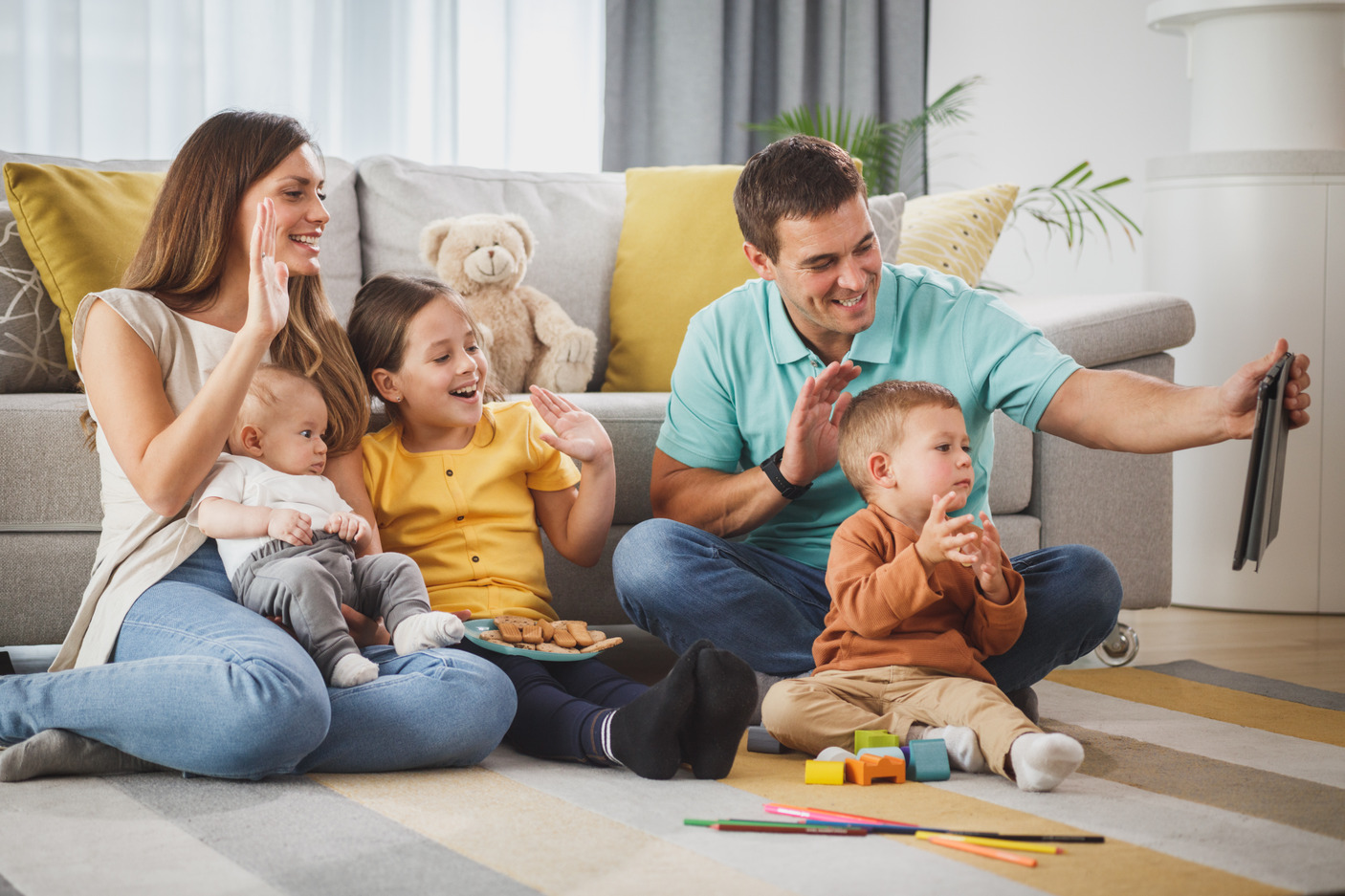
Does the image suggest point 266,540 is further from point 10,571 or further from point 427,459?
point 10,571

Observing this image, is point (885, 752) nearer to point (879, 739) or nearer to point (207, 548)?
point (879, 739)

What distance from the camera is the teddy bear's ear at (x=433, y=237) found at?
2.30 meters

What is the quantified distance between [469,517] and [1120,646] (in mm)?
1096

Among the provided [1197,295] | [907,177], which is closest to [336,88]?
[907,177]

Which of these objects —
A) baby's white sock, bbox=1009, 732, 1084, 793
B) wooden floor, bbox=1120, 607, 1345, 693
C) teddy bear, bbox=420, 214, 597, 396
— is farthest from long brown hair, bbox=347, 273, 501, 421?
wooden floor, bbox=1120, 607, 1345, 693

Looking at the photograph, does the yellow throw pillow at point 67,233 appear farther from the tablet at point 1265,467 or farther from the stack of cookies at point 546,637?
the tablet at point 1265,467

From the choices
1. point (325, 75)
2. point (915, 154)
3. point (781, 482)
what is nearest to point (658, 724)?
point (781, 482)

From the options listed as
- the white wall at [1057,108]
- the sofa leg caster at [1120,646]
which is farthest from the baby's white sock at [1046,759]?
the white wall at [1057,108]

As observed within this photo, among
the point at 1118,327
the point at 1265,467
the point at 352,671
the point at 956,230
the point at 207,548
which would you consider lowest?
the point at 352,671

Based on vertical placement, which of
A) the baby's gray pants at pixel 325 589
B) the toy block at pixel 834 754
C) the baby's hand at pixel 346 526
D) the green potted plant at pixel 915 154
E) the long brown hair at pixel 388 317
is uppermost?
the green potted plant at pixel 915 154

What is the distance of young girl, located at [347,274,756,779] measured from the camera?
62.7 inches

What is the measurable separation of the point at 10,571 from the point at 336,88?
1.81 m

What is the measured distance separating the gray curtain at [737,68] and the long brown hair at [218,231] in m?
1.98

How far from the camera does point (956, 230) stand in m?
2.54
